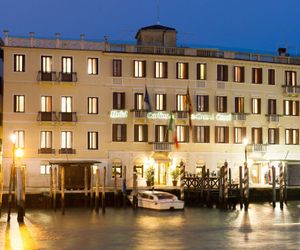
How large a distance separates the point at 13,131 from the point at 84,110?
6696 millimetres

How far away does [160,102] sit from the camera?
71875mm

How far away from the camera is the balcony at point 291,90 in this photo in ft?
249

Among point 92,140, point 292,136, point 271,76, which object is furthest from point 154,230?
point 292,136

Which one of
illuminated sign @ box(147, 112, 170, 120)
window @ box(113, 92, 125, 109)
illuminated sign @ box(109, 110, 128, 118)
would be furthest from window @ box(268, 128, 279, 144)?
window @ box(113, 92, 125, 109)

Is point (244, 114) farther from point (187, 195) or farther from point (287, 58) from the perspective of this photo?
point (187, 195)

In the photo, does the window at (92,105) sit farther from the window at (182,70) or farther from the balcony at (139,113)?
the window at (182,70)

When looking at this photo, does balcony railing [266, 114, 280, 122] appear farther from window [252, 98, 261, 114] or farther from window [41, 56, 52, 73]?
window [41, 56, 52, 73]

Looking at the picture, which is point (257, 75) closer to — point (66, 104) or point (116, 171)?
point (116, 171)

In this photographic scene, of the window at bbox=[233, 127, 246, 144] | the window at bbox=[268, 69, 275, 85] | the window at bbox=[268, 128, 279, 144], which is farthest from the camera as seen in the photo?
the window at bbox=[268, 69, 275, 85]

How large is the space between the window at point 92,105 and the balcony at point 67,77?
2.42m

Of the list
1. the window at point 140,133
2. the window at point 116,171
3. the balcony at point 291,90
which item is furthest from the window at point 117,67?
the balcony at point 291,90

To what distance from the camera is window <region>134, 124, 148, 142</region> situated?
71.3 m

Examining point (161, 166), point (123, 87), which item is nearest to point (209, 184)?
point (161, 166)

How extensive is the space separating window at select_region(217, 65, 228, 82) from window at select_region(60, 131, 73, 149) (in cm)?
1533
